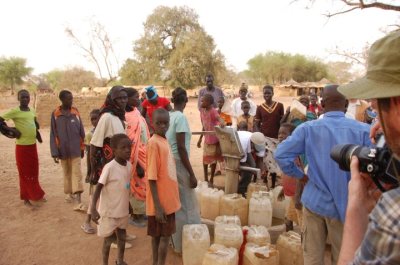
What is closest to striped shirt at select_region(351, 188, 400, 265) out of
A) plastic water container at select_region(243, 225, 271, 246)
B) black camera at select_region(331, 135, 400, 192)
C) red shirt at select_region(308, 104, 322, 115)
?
black camera at select_region(331, 135, 400, 192)

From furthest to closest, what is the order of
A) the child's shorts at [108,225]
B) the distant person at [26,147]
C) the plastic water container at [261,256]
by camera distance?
the distant person at [26,147]
the child's shorts at [108,225]
the plastic water container at [261,256]

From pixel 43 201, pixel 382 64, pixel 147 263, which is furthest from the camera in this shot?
pixel 43 201

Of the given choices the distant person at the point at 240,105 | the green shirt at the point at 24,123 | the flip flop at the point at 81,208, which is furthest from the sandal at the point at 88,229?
the distant person at the point at 240,105

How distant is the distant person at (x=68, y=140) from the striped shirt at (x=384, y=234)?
4.66 meters

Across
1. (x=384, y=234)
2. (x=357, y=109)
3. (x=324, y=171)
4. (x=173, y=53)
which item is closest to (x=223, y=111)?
(x=357, y=109)

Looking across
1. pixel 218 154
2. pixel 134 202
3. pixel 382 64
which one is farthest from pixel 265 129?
pixel 382 64

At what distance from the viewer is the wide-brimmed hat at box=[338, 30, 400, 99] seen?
2.77 ft

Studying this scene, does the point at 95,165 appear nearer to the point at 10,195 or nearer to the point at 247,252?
the point at 247,252

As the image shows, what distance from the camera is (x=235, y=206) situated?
4062mm

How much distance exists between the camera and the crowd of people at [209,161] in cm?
87

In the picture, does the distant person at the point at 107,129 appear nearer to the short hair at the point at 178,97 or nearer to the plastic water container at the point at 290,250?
the short hair at the point at 178,97

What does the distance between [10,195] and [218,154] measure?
3.34 m

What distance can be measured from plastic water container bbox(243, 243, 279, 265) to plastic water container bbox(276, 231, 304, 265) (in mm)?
240

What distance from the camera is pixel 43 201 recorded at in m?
5.36
